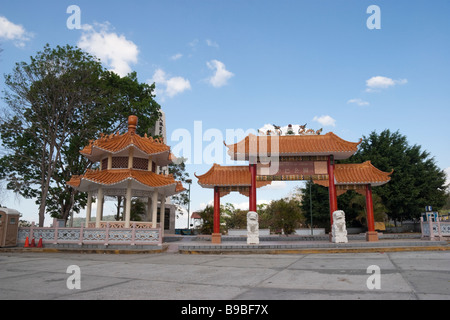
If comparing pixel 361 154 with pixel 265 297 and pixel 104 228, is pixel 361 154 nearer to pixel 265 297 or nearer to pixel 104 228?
pixel 104 228

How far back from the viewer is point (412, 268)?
714 cm

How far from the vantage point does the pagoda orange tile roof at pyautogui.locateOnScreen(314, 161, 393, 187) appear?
1574 cm

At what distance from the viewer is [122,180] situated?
597 inches

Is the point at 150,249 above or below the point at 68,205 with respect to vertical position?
below

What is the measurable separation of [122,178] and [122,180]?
237 millimetres

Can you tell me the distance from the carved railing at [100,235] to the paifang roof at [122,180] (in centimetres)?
212

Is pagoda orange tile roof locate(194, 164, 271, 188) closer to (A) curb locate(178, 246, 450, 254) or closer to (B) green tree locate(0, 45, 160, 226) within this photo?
(A) curb locate(178, 246, 450, 254)

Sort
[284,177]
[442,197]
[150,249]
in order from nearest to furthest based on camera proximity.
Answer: [150,249] → [284,177] → [442,197]

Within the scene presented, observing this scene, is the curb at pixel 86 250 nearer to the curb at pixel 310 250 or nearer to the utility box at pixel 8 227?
the utility box at pixel 8 227

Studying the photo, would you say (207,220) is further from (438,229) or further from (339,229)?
(438,229)

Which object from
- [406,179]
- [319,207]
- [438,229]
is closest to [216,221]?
[438,229]

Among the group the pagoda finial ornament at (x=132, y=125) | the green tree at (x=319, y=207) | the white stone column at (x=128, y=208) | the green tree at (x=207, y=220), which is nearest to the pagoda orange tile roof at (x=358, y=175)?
Result: the white stone column at (x=128, y=208)

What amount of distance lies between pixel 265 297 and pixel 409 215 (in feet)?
87.3
